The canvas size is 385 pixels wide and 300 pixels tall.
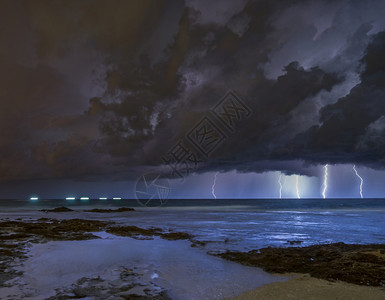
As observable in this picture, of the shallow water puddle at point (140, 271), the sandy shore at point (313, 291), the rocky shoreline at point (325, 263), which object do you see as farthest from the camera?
the rocky shoreline at point (325, 263)

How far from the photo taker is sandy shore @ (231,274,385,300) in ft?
19.9

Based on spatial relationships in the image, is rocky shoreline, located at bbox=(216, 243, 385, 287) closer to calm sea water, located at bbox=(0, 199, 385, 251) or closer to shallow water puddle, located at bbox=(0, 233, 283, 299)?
shallow water puddle, located at bbox=(0, 233, 283, 299)

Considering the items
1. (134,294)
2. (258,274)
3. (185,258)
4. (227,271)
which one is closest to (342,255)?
(258,274)

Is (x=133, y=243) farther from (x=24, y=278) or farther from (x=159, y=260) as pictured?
(x=24, y=278)

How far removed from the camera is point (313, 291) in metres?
6.43

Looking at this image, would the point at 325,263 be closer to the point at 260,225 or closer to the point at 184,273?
the point at 184,273

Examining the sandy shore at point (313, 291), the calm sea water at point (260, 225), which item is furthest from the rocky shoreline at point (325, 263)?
the calm sea water at point (260, 225)

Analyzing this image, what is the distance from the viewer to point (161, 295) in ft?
20.4

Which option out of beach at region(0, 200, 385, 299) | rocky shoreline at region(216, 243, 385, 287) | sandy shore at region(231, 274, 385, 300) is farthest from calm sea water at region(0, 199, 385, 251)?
sandy shore at region(231, 274, 385, 300)

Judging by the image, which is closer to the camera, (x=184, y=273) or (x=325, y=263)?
(x=184, y=273)

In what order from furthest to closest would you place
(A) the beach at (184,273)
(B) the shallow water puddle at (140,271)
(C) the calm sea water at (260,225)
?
(C) the calm sea water at (260,225) → (B) the shallow water puddle at (140,271) → (A) the beach at (184,273)

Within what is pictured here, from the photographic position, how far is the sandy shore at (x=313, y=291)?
6063 millimetres

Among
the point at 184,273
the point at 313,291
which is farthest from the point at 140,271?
the point at 313,291

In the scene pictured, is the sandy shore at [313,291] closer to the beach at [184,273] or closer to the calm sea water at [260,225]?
the beach at [184,273]
